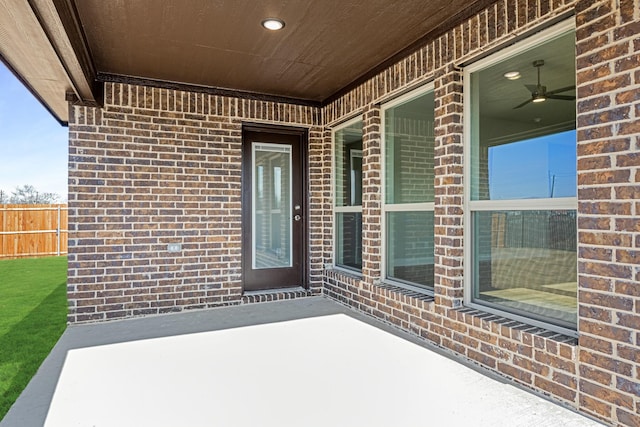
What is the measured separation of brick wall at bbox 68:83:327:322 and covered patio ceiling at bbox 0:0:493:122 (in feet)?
1.02

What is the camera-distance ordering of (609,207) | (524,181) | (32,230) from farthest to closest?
1. (32,230)
2. (524,181)
3. (609,207)

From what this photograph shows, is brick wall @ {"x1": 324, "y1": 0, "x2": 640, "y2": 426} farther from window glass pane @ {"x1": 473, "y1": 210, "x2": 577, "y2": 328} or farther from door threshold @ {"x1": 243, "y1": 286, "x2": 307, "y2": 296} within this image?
door threshold @ {"x1": 243, "y1": 286, "x2": 307, "y2": 296}

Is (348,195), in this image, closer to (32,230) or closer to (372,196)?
(372,196)

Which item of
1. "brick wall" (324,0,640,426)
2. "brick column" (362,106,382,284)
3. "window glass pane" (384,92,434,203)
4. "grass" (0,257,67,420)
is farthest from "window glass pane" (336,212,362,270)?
"grass" (0,257,67,420)

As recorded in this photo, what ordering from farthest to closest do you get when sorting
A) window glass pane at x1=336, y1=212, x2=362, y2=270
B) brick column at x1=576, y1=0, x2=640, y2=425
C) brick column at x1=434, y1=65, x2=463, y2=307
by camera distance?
window glass pane at x1=336, y1=212, x2=362, y2=270 < brick column at x1=434, y1=65, x2=463, y2=307 < brick column at x1=576, y1=0, x2=640, y2=425

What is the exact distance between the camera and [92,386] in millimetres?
2598

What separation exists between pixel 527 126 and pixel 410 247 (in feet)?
5.09

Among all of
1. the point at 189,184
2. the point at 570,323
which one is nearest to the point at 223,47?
the point at 189,184

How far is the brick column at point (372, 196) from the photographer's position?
4.26 metres

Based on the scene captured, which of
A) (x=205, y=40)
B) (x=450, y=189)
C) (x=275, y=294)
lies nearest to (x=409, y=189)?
(x=450, y=189)

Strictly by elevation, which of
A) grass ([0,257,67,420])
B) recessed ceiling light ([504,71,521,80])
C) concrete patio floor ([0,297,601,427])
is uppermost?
recessed ceiling light ([504,71,521,80])

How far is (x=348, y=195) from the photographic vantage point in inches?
197

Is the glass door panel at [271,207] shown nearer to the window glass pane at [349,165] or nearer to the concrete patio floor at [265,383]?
the window glass pane at [349,165]

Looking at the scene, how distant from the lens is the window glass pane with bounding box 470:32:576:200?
2.53 m
